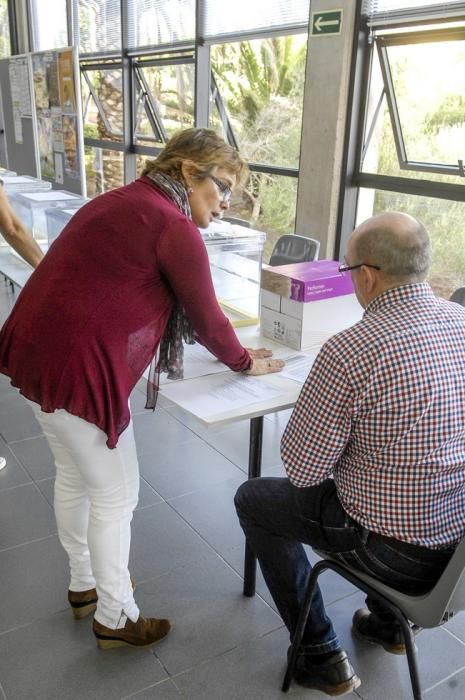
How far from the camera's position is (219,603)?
1874 mm

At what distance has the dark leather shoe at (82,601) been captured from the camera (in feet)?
5.80

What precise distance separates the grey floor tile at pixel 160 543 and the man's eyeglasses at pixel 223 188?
1224mm

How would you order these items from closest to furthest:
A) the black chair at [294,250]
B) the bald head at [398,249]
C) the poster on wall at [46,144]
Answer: the bald head at [398,249]
the black chair at [294,250]
the poster on wall at [46,144]

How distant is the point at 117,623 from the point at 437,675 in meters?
0.86

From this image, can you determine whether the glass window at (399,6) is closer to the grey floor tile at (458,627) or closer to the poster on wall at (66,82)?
the poster on wall at (66,82)

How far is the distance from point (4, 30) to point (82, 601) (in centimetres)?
874

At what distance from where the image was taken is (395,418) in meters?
1.18

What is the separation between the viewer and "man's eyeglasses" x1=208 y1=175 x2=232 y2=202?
1.47 m

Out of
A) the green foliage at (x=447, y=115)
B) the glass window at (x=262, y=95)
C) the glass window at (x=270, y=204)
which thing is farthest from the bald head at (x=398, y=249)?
the glass window at (x=262, y=95)

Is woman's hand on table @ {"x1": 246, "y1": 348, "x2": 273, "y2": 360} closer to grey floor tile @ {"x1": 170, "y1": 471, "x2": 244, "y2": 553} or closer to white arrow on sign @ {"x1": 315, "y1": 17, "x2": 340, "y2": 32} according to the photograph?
grey floor tile @ {"x1": 170, "y1": 471, "x2": 244, "y2": 553}

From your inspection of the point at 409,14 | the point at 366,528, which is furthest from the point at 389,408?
the point at 409,14

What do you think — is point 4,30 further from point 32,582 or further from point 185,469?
point 32,582

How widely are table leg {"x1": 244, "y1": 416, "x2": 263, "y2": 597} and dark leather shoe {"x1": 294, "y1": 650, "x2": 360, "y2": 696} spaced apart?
1.12 ft

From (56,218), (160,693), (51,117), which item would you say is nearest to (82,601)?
(160,693)
